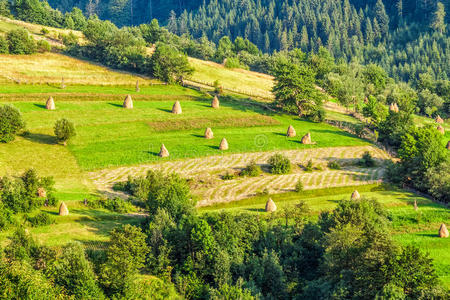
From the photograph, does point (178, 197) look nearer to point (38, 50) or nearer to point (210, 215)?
point (210, 215)

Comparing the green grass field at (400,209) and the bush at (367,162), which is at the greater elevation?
the bush at (367,162)

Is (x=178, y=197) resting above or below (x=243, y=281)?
above

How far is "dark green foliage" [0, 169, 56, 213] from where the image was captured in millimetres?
52562

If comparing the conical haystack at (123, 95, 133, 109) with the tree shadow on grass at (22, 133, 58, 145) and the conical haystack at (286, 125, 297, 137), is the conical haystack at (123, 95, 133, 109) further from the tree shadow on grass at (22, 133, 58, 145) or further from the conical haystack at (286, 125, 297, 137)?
the conical haystack at (286, 125, 297, 137)

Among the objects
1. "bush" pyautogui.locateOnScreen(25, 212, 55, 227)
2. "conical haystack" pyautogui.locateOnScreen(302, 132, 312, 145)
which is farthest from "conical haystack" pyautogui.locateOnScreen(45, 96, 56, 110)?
"conical haystack" pyautogui.locateOnScreen(302, 132, 312, 145)

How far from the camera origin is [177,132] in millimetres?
86250

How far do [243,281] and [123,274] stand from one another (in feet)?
32.9

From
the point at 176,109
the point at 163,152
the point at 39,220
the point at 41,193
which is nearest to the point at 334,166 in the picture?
the point at 163,152

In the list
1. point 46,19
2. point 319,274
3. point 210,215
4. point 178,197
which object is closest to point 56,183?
point 178,197

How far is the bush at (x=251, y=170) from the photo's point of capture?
71.6 m

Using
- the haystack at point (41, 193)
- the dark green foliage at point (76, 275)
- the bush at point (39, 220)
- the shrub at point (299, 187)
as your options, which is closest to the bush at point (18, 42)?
the haystack at point (41, 193)

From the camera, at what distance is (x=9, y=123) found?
72.9 metres

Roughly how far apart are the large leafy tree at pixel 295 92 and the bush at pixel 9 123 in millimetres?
49570

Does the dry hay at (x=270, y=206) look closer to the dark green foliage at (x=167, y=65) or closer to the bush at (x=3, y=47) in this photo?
the dark green foliage at (x=167, y=65)
